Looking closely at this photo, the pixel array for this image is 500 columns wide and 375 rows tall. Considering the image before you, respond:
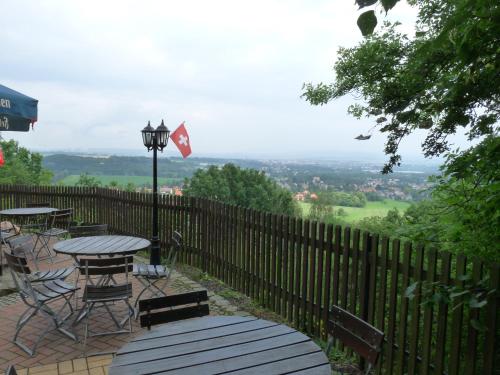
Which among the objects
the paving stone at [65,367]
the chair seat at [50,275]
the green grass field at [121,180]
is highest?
the chair seat at [50,275]

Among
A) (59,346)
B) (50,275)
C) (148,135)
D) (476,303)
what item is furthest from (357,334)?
(148,135)

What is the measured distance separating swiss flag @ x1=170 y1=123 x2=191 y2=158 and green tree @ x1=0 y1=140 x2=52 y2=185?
1384 centimetres

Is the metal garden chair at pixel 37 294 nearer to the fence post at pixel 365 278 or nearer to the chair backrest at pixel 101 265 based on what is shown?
the chair backrest at pixel 101 265

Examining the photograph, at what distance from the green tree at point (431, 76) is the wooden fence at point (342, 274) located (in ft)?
4.12

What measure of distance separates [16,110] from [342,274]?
15.0ft

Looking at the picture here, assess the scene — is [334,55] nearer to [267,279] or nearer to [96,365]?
[267,279]

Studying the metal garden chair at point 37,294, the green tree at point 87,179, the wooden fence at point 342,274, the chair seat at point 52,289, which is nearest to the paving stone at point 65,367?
the metal garden chair at point 37,294

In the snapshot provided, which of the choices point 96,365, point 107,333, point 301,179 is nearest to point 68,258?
point 107,333

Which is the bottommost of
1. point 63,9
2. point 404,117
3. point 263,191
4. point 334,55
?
point 263,191

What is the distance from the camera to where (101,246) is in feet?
16.5

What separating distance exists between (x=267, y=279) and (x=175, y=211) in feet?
9.99

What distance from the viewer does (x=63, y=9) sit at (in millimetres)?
9422

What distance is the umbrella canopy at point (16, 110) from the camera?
5.00 meters

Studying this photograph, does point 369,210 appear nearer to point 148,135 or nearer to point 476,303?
point 148,135
